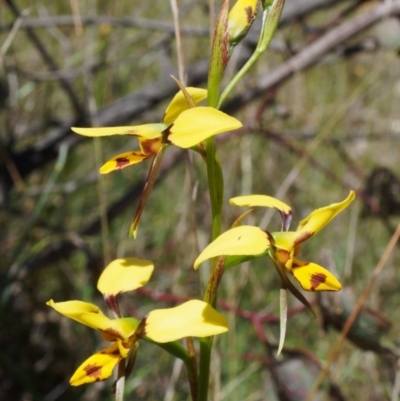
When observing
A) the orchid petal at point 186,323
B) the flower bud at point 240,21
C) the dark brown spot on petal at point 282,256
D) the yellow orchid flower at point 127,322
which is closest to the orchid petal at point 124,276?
the yellow orchid flower at point 127,322

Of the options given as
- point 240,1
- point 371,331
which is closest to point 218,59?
point 240,1

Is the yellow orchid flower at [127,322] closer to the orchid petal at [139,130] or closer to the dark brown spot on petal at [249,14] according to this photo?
the orchid petal at [139,130]

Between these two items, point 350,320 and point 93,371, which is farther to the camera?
point 350,320

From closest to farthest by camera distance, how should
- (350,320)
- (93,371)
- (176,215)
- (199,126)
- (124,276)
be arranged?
(199,126) → (93,371) → (124,276) → (350,320) → (176,215)

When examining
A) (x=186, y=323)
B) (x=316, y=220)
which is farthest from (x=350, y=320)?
(x=186, y=323)

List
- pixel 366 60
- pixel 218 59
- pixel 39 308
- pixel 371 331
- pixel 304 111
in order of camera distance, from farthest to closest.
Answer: pixel 366 60
pixel 304 111
pixel 39 308
pixel 371 331
pixel 218 59

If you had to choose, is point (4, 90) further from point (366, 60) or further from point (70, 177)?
point (366, 60)

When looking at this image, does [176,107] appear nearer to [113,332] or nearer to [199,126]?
[199,126]
